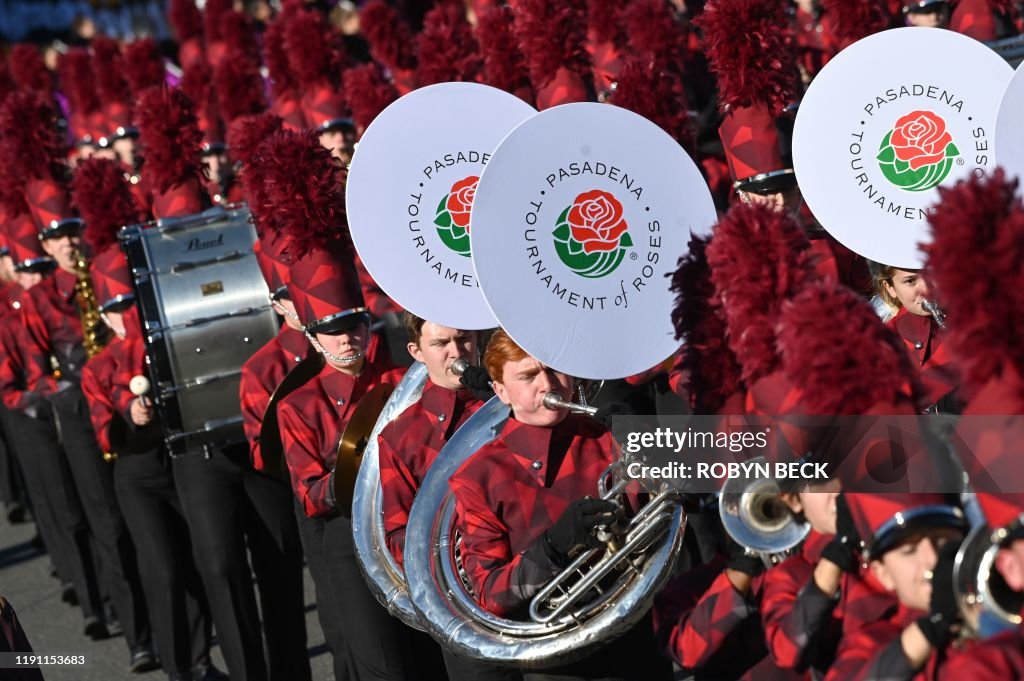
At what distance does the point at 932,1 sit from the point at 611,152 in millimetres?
Answer: 2994

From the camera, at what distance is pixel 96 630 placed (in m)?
7.39

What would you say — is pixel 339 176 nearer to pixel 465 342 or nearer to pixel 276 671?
pixel 465 342

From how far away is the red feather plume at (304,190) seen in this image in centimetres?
503

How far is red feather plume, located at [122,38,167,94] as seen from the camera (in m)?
10.0

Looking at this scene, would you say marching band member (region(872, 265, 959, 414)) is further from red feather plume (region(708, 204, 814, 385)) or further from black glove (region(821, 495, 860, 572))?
black glove (region(821, 495, 860, 572))

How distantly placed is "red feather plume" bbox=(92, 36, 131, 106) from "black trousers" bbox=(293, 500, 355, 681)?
5.86 meters

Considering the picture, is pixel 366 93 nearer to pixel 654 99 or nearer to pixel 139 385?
pixel 139 385

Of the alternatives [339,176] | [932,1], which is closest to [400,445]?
[339,176]

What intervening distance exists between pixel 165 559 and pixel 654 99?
9.25 feet

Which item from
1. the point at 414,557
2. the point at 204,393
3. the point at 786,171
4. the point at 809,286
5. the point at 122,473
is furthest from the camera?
the point at 122,473

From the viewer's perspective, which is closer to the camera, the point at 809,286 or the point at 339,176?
the point at 809,286

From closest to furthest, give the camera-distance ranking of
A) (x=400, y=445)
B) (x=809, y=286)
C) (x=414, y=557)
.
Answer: (x=809, y=286), (x=414, y=557), (x=400, y=445)

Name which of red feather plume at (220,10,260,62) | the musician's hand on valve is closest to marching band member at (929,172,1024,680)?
the musician's hand on valve

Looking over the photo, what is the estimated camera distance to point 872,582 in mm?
2891
